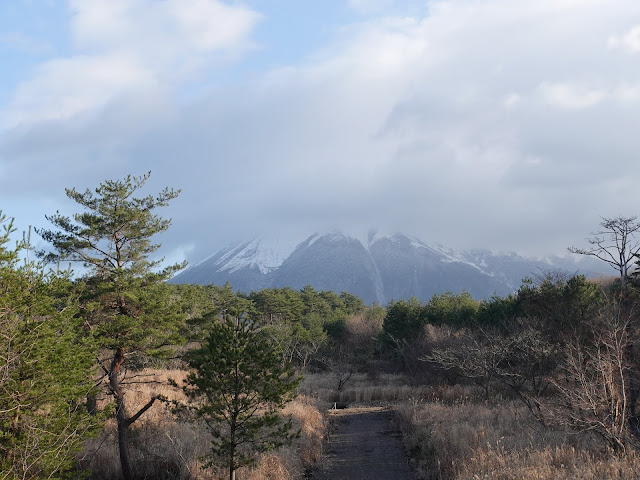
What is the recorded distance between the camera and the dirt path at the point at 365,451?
15.3 meters

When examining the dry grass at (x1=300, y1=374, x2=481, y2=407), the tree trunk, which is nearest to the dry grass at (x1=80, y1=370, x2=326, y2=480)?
the tree trunk

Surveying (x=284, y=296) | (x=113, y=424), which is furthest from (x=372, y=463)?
(x=284, y=296)

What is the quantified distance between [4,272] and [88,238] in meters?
5.82

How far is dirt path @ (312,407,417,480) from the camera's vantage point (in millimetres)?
15339

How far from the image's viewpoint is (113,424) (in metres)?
18.6

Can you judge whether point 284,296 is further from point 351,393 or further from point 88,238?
point 88,238

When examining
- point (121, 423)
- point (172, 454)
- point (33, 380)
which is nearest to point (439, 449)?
point (172, 454)

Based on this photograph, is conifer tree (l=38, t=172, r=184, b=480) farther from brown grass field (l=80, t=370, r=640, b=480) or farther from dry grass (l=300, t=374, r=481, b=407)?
dry grass (l=300, t=374, r=481, b=407)

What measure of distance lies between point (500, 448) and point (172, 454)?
10.2 meters

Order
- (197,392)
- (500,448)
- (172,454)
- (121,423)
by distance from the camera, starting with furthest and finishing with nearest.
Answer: (172,454)
(121,423)
(500,448)
(197,392)

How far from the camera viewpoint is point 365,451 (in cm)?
1858

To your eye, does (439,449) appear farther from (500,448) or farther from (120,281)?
(120,281)

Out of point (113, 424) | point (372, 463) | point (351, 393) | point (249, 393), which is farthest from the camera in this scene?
point (351, 393)

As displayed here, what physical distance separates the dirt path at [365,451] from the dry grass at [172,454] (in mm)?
913
